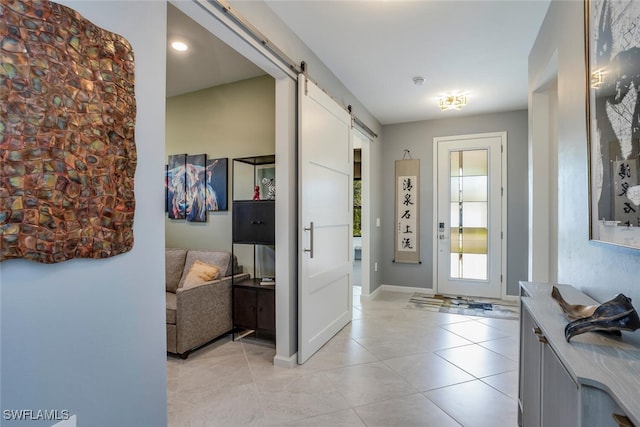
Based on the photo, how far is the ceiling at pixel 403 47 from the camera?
230 cm

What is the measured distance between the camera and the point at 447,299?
4707 millimetres

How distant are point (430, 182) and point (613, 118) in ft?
12.8

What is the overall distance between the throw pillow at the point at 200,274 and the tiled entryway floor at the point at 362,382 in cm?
62

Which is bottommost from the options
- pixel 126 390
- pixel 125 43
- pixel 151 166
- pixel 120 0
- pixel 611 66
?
pixel 126 390

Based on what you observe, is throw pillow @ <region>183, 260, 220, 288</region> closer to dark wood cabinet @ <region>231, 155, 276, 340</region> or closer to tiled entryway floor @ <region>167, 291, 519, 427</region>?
dark wood cabinet @ <region>231, 155, 276, 340</region>

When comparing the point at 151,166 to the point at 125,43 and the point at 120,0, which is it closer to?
the point at 125,43

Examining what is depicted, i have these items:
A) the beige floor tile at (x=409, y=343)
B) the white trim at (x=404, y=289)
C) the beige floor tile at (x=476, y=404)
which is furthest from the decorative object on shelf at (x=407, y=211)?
the beige floor tile at (x=476, y=404)

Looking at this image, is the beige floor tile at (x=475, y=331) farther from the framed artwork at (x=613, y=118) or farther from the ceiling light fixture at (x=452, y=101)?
the ceiling light fixture at (x=452, y=101)

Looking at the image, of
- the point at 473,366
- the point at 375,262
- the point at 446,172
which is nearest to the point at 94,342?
the point at 473,366

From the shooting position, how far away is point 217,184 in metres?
3.60

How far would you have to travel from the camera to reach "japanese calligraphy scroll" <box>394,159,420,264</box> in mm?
5137

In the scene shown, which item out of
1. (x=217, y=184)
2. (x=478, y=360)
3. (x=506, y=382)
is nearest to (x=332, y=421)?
(x=506, y=382)

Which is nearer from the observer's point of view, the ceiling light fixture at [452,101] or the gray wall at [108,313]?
the gray wall at [108,313]

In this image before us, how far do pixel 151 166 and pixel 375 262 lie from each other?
3.98 m
